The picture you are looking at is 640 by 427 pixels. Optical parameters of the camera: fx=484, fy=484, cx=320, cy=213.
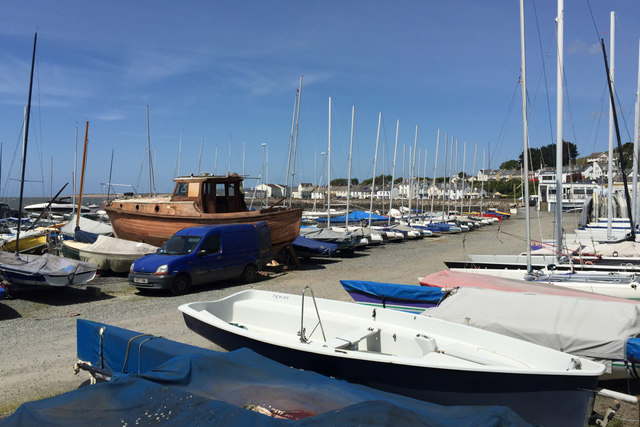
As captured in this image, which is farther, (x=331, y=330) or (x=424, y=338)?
(x=331, y=330)

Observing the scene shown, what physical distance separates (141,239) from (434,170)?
34989mm

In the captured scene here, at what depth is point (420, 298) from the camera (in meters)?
9.45

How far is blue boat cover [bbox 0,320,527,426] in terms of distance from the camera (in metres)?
3.63

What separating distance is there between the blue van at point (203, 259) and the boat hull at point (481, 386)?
8.24 metres

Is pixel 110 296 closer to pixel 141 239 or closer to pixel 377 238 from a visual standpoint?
pixel 141 239

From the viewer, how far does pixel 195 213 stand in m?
19.2

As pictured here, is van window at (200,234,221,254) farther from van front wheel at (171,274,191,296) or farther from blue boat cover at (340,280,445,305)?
blue boat cover at (340,280,445,305)

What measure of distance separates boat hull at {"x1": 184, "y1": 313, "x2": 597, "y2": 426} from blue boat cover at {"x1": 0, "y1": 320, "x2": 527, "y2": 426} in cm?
98

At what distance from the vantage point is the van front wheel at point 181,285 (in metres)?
13.2

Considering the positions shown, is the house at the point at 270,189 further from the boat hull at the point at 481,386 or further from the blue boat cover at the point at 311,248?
the boat hull at the point at 481,386

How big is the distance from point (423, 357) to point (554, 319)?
7.70 feet

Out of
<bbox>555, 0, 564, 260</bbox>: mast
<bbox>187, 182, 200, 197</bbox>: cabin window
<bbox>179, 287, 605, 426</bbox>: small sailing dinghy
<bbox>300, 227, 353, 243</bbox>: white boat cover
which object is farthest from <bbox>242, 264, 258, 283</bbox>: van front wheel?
<bbox>555, 0, 564, 260</bbox>: mast

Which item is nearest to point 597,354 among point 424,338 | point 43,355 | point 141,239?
point 424,338

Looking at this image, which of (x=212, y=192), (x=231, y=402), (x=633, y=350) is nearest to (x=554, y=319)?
(x=633, y=350)
